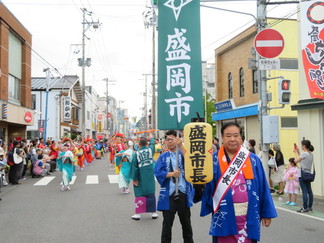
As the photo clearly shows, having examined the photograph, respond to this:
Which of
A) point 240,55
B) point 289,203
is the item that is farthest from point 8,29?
point 289,203

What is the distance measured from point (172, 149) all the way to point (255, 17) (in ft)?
23.6

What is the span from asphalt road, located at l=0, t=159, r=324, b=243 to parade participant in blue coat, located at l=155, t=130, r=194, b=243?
4.17 feet

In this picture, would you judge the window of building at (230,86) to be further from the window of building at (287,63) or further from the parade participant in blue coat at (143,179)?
the parade participant in blue coat at (143,179)

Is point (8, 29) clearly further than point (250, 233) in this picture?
Yes

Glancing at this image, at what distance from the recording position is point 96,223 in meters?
7.19

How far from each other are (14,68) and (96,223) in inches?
707

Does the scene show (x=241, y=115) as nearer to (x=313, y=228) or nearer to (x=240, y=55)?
(x=240, y=55)

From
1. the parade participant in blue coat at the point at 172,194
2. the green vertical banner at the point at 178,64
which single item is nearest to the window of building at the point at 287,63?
the green vertical banner at the point at 178,64

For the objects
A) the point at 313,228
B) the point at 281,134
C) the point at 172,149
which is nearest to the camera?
the point at 172,149

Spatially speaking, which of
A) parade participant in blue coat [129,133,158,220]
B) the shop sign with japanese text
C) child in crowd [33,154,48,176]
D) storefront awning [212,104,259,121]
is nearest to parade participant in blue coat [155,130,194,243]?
parade participant in blue coat [129,133,158,220]

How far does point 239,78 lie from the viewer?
2175 centimetres

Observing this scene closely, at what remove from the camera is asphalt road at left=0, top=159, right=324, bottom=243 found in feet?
20.1

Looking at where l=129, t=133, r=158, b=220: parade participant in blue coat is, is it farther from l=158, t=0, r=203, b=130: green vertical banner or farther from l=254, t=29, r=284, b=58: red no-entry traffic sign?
l=254, t=29, r=284, b=58: red no-entry traffic sign

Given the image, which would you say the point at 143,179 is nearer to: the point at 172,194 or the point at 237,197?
the point at 172,194
